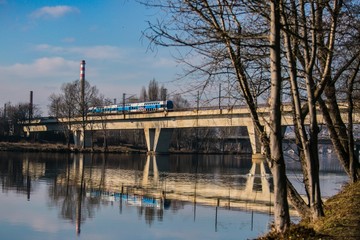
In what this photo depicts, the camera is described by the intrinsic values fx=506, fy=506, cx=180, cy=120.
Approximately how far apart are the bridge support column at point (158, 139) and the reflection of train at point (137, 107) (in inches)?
151

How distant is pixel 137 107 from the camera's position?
95250 mm

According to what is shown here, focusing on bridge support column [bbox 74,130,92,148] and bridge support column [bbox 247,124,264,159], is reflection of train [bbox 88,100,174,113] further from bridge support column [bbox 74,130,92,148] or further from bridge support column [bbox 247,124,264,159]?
bridge support column [bbox 247,124,264,159]

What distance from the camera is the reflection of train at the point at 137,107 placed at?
8800 cm

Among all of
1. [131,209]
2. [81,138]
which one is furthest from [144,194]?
[81,138]

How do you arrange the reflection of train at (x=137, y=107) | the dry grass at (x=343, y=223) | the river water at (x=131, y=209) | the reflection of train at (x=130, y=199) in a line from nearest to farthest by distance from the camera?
the dry grass at (x=343, y=223) → the river water at (x=131, y=209) → the reflection of train at (x=130, y=199) → the reflection of train at (x=137, y=107)

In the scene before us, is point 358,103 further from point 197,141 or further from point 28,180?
point 197,141

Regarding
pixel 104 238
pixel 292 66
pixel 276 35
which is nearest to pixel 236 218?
pixel 104 238

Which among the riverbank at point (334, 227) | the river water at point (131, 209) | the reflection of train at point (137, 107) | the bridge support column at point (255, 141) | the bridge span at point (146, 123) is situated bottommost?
the river water at point (131, 209)

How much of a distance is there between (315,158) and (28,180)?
94.2 feet

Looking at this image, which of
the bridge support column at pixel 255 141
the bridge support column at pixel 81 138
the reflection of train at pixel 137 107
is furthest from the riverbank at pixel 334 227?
the bridge support column at pixel 81 138

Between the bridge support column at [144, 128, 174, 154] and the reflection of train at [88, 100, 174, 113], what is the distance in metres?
3.84

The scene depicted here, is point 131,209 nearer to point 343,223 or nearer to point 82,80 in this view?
point 343,223

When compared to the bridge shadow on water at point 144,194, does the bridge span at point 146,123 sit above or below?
above

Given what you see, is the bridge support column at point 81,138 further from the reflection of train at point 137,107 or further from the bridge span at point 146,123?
the reflection of train at point 137,107
